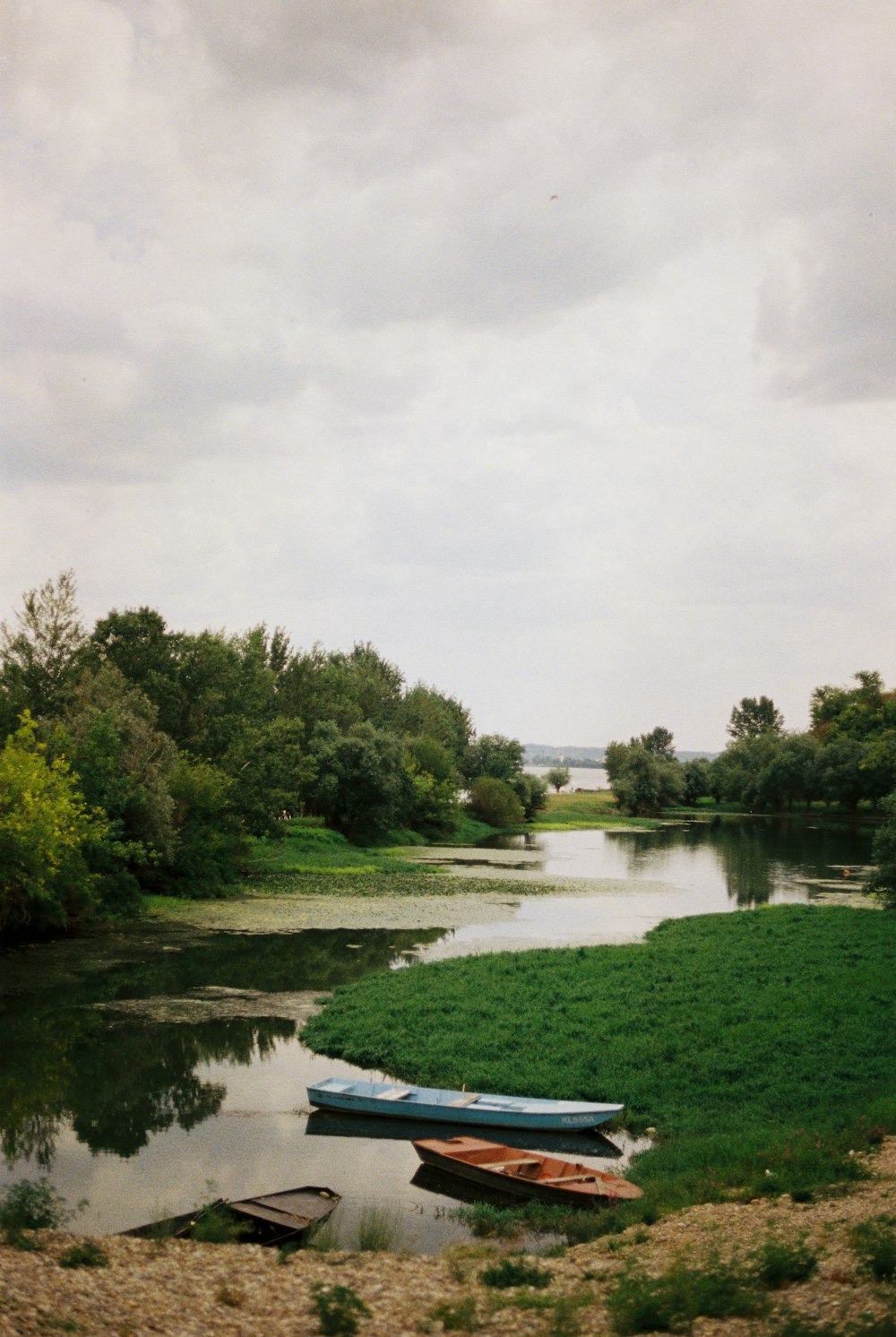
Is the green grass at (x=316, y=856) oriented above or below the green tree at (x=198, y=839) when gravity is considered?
below

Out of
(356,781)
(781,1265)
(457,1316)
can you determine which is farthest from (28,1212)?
(356,781)

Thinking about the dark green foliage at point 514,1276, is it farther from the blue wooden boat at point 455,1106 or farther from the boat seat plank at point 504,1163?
the blue wooden boat at point 455,1106

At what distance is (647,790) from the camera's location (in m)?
135

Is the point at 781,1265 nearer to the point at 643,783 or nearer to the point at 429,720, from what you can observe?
the point at 429,720

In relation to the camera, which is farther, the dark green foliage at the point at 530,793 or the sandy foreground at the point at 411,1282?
the dark green foliage at the point at 530,793

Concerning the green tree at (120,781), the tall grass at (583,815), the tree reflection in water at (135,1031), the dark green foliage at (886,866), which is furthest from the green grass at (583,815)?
the tree reflection in water at (135,1031)

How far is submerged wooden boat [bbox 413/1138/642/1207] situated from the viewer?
1407 cm

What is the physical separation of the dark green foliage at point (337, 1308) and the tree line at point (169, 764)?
75.2ft

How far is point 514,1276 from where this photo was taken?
1127 cm

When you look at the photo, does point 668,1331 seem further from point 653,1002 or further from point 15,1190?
point 653,1002

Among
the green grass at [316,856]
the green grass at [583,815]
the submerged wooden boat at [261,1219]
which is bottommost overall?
the green grass at [583,815]

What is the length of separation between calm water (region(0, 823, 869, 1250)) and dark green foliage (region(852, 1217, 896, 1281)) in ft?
17.1

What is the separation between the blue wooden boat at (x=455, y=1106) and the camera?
17.0 meters

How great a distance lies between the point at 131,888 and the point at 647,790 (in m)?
102
